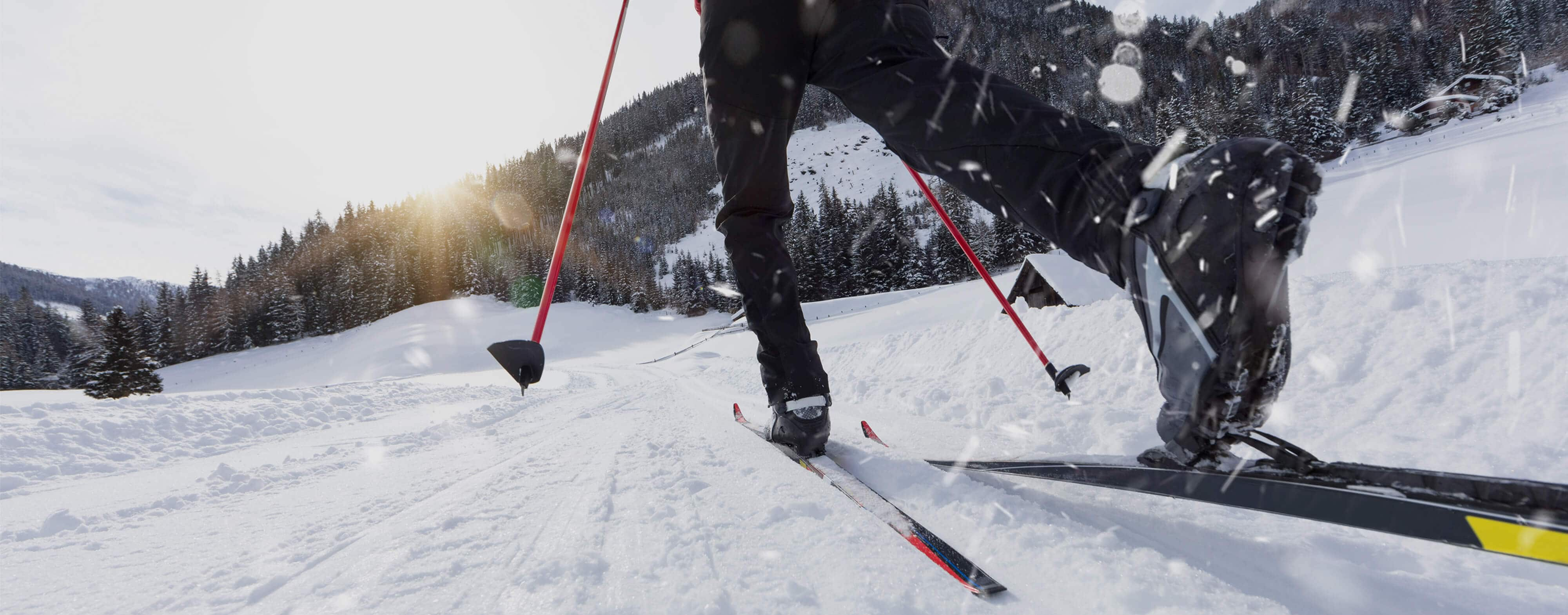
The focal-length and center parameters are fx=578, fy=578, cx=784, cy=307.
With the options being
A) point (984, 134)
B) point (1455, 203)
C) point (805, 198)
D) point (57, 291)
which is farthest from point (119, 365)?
point (57, 291)

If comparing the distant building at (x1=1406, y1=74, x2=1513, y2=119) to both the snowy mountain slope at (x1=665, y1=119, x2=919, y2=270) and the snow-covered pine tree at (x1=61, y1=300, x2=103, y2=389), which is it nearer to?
the snowy mountain slope at (x1=665, y1=119, x2=919, y2=270)

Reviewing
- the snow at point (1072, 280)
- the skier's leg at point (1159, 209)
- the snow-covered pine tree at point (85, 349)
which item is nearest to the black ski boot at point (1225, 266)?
the skier's leg at point (1159, 209)

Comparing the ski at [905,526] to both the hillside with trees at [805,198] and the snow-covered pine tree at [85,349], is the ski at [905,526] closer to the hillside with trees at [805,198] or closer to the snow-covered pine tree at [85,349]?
the hillside with trees at [805,198]

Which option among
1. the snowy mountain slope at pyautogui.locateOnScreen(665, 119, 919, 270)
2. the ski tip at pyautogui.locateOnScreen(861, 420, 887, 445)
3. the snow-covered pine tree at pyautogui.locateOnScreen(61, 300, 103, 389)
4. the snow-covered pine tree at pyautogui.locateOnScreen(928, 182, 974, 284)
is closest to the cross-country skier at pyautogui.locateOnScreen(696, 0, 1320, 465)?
the ski tip at pyautogui.locateOnScreen(861, 420, 887, 445)

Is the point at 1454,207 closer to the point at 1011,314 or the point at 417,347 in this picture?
the point at 1011,314

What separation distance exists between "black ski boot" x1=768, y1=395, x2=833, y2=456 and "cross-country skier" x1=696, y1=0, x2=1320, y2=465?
1.93 feet

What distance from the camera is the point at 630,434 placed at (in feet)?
7.31

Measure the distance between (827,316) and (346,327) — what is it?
4224 cm

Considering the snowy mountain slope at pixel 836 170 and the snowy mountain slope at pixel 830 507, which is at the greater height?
the snowy mountain slope at pixel 836 170

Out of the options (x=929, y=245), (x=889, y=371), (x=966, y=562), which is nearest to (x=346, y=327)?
(x=929, y=245)

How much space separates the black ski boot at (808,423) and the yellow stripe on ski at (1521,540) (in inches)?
43.9

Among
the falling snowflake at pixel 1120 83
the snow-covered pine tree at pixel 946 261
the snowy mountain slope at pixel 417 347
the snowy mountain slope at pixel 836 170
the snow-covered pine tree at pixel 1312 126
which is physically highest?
the falling snowflake at pixel 1120 83

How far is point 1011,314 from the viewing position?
7.36 ft

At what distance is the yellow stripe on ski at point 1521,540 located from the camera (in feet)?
1.79
